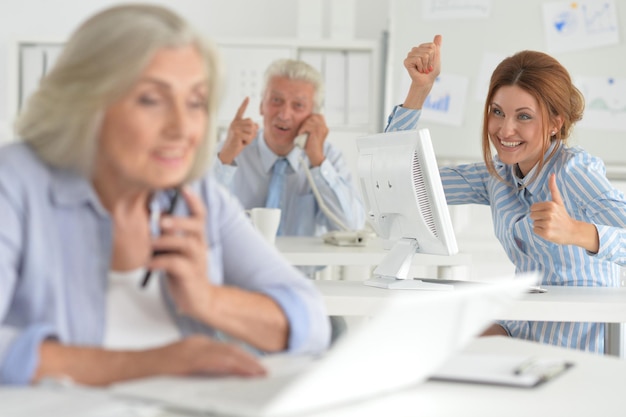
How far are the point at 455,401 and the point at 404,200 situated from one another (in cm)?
111

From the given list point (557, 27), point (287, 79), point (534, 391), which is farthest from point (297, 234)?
point (534, 391)

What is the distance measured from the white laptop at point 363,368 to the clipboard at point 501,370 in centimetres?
9

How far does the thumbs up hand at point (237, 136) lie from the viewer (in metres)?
3.24

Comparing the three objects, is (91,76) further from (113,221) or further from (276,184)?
(276,184)

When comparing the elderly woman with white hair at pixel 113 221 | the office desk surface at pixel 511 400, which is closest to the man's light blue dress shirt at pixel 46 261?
the elderly woman with white hair at pixel 113 221

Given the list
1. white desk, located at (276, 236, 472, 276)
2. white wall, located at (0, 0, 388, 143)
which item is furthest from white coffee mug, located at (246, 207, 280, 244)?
white wall, located at (0, 0, 388, 143)

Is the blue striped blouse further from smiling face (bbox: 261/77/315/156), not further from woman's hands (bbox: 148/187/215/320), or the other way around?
woman's hands (bbox: 148/187/215/320)

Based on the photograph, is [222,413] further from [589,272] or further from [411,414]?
[589,272]

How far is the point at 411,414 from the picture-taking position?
1004 mm

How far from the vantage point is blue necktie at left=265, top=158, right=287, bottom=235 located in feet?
10.9

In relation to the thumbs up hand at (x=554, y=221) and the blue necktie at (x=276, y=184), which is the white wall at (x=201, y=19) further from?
the thumbs up hand at (x=554, y=221)

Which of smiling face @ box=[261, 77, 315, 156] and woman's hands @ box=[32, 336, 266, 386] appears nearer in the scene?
woman's hands @ box=[32, 336, 266, 386]

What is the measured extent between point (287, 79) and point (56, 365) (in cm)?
257

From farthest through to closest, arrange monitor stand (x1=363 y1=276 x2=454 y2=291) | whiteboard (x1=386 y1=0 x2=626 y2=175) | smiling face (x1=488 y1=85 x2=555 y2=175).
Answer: whiteboard (x1=386 y1=0 x2=626 y2=175) < smiling face (x1=488 y1=85 x2=555 y2=175) < monitor stand (x1=363 y1=276 x2=454 y2=291)
